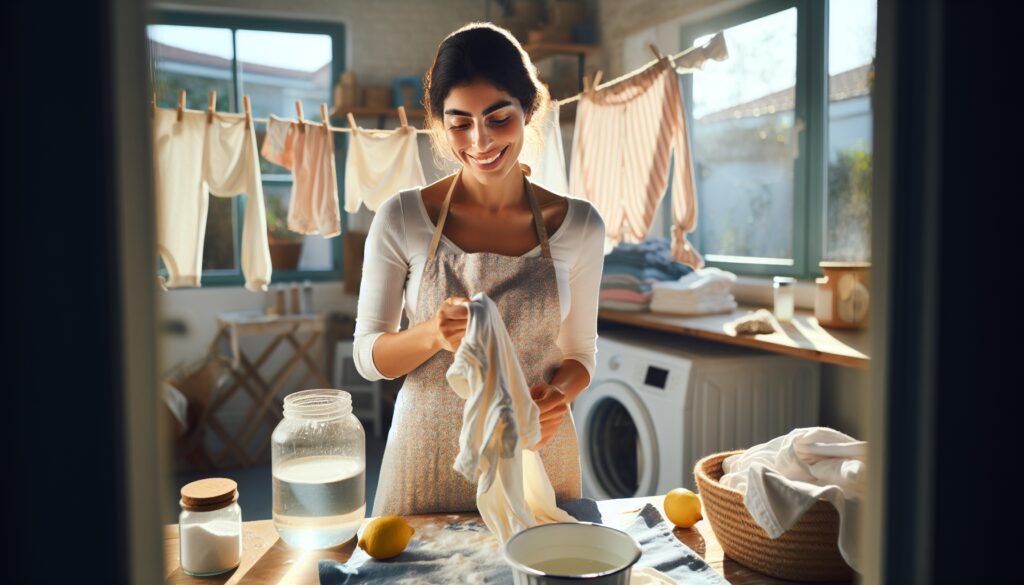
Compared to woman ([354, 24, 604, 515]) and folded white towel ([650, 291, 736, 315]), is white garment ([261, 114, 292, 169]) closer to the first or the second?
folded white towel ([650, 291, 736, 315])

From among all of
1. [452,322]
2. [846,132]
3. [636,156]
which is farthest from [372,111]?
[452,322]

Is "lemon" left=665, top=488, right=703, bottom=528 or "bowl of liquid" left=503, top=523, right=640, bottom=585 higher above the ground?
"bowl of liquid" left=503, top=523, right=640, bottom=585

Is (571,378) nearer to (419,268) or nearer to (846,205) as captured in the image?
(419,268)

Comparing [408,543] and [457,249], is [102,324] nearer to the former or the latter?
[408,543]

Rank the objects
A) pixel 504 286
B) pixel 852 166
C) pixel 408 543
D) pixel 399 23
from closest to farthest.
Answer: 1. pixel 408 543
2. pixel 504 286
3. pixel 852 166
4. pixel 399 23

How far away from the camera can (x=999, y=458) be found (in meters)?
0.54

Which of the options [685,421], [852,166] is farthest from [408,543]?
[852,166]

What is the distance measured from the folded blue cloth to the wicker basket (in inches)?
2.8

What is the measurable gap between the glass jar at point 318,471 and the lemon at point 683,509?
49 centimetres

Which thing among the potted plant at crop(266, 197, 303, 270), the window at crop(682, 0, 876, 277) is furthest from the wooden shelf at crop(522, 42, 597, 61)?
the potted plant at crop(266, 197, 303, 270)

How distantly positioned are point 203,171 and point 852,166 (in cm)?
290

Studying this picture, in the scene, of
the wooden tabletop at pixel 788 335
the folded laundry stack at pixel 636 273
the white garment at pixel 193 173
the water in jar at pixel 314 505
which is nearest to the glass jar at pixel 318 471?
the water in jar at pixel 314 505

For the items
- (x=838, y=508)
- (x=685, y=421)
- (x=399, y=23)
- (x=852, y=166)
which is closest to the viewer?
(x=838, y=508)

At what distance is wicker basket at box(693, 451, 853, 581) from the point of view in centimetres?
109
